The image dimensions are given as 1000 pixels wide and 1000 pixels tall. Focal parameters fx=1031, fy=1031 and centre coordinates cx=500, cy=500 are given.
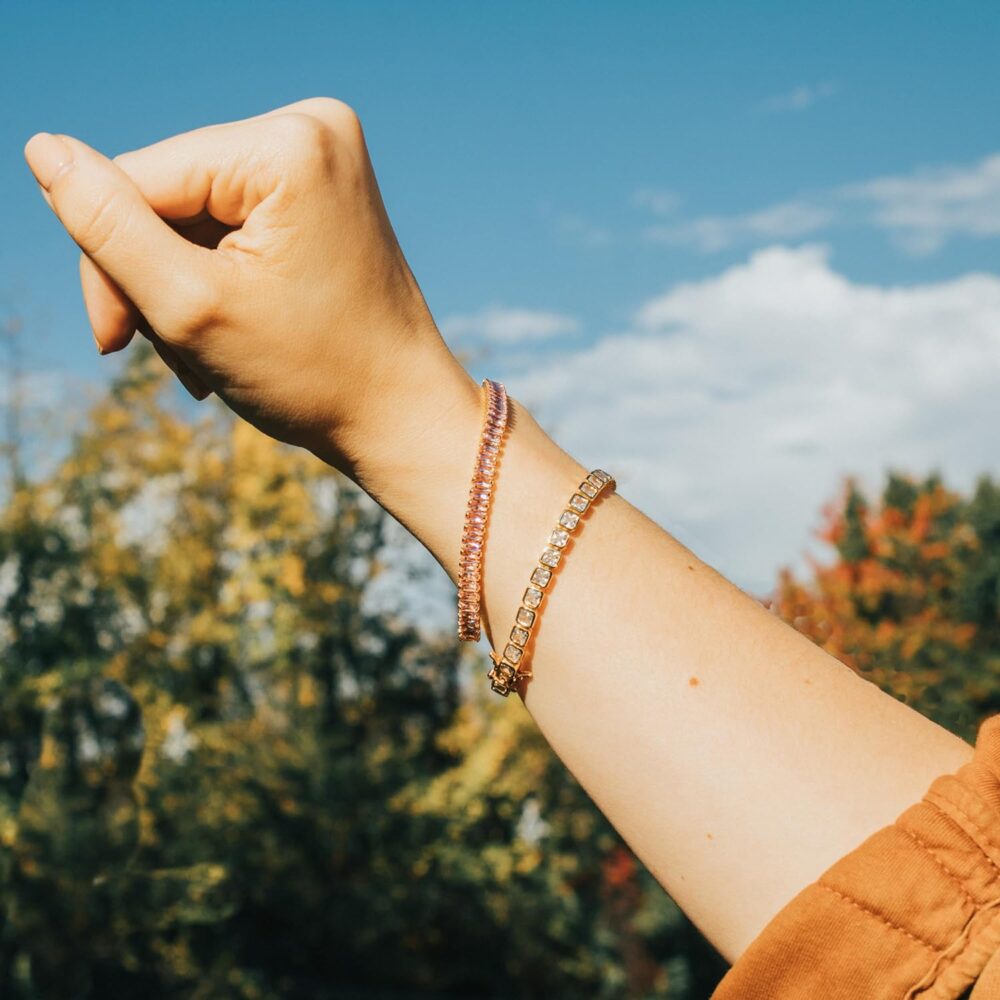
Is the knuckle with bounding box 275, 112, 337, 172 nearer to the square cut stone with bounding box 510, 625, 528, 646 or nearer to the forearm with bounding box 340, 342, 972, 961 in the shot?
the forearm with bounding box 340, 342, 972, 961

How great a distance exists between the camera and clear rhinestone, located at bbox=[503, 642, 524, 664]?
1.10 meters

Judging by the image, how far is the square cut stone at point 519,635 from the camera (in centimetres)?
110

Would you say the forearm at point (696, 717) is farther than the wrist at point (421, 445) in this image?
No

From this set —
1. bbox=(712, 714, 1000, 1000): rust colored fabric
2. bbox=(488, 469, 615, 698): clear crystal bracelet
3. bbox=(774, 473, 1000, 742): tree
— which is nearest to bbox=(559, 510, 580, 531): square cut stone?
bbox=(488, 469, 615, 698): clear crystal bracelet

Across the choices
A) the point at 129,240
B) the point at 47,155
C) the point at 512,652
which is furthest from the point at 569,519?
the point at 47,155

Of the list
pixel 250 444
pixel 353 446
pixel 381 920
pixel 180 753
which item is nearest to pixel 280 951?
pixel 381 920

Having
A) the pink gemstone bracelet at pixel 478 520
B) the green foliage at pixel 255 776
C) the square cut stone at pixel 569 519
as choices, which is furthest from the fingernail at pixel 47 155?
the green foliage at pixel 255 776

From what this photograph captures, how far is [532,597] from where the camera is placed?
3.59 ft

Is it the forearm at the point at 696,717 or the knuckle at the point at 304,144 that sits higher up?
the knuckle at the point at 304,144

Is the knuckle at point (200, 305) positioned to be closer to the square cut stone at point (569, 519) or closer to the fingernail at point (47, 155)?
the fingernail at point (47, 155)

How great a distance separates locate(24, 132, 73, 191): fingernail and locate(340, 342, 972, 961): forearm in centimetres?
62

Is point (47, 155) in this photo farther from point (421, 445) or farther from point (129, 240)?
point (421, 445)

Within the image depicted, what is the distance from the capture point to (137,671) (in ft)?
32.9

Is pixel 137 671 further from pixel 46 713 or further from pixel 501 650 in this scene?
pixel 501 650
